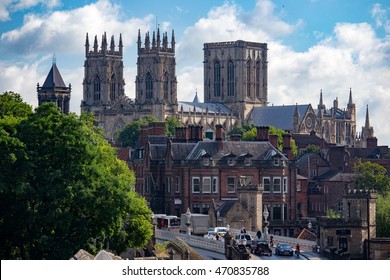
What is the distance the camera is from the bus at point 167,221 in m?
91.6

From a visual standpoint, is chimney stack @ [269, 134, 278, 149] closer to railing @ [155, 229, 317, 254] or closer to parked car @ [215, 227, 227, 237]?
railing @ [155, 229, 317, 254]

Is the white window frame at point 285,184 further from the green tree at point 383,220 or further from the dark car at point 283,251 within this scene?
the dark car at point 283,251

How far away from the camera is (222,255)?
221ft

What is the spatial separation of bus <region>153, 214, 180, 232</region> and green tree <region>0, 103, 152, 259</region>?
1105 inches

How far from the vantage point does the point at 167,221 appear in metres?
94.2

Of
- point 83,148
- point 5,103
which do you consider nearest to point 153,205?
point 5,103

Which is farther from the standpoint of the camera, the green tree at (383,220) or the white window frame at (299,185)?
the white window frame at (299,185)

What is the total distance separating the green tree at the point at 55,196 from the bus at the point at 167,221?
28079 mm

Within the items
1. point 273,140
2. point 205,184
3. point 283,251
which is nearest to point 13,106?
point 283,251

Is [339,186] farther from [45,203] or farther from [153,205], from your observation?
[45,203]

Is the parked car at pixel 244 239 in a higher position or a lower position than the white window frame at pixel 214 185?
lower

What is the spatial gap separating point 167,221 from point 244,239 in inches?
874

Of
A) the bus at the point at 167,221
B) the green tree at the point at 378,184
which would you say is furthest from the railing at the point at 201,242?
the green tree at the point at 378,184

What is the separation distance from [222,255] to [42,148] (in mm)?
9755
